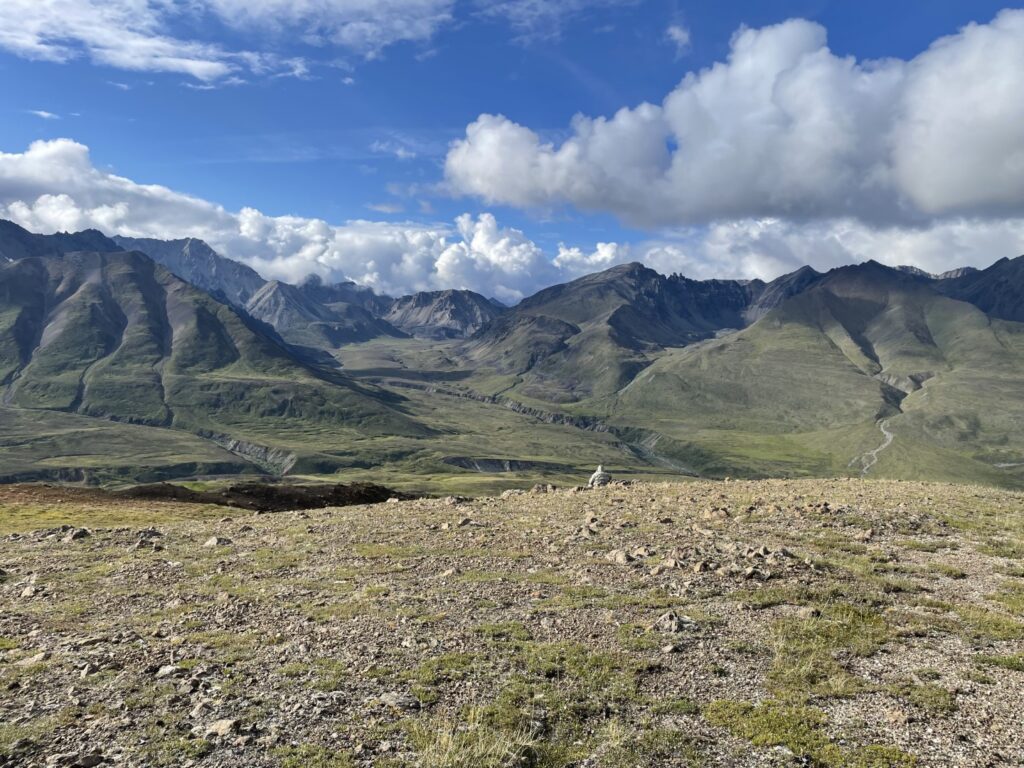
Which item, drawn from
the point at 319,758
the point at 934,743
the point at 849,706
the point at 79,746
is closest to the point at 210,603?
the point at 79,746

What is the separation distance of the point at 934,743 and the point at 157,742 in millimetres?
16197

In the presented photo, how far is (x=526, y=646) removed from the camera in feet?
57.3

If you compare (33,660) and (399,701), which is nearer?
(399,701)

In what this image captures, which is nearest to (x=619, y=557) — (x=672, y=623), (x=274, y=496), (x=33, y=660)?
(x=672, y=623)

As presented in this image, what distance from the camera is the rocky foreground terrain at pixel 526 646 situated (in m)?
13.0

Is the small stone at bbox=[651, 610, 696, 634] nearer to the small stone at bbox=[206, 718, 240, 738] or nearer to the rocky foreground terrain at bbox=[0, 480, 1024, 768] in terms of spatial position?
the rocky foreground terrain at bbox=[0, 480, 1024, 768]

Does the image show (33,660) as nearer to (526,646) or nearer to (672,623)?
(526,646)

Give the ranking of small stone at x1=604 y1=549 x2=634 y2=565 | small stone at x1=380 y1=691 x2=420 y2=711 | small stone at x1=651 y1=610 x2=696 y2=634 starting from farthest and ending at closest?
small stone at x1=604 y1=549 x2=634 y2=565
small stone at x1=651 y1=610 x2=696 y2=634
small stone at x1=380 y1=691 x2=420 y2=711

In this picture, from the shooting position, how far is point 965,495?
42.5 m

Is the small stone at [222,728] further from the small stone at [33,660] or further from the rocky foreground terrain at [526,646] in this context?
the small stone at [33,660]

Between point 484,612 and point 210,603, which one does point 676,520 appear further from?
point 210,603

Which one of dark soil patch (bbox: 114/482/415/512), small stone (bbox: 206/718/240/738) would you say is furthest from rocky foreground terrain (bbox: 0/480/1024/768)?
dark soil patch (bbox: 114/482/415/512)

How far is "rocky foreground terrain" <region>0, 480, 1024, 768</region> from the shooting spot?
42.6 feet

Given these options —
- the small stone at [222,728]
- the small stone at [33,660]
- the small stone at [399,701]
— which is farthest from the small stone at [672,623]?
the small stone at [33,660]
